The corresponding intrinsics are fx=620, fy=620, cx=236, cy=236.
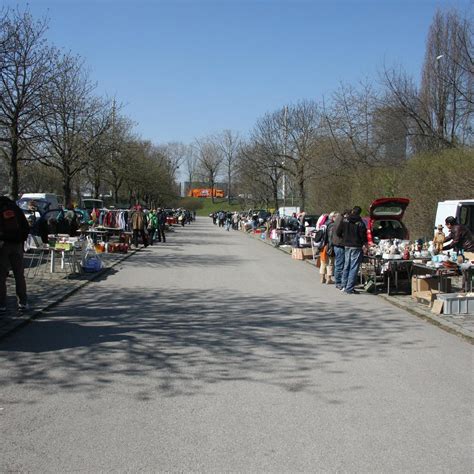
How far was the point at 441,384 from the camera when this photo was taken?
6.04 meters

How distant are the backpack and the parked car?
381 inches

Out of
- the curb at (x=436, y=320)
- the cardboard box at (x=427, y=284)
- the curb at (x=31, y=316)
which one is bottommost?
the curb at (x=436, y=320)

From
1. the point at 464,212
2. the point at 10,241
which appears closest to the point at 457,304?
the point at 464,212

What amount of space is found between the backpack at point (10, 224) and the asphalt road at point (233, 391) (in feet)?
4.46

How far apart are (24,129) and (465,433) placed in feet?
61.5

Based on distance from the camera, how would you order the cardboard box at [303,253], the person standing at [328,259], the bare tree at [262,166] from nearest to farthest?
the person standing at [328,259], the cardboard box at [303,253], the bare tree at [262,166]

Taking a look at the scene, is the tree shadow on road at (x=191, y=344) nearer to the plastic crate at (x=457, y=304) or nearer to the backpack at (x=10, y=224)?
the plastic crate at (x=457, y=304)

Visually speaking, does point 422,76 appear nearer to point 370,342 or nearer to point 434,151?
point 434,151

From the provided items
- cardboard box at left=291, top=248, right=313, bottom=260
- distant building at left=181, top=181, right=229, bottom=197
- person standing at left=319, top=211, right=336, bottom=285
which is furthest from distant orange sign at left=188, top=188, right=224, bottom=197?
person standing at left=319, top=211, right=336, bottom=285

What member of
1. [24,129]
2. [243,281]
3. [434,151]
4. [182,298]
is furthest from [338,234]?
[434,151]

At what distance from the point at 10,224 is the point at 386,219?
36.4 ft

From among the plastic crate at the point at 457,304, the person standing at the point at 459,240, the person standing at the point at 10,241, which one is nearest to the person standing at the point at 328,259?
the person standing at the point at 459,240

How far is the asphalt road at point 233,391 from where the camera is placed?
4215 mm

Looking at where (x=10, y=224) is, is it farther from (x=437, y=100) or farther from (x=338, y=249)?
(x=437, y=100)
